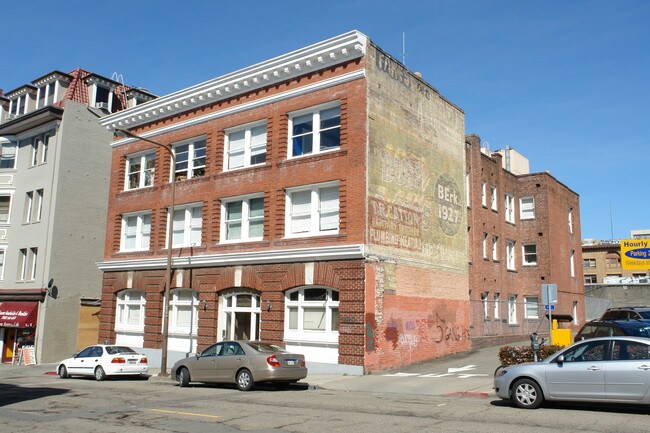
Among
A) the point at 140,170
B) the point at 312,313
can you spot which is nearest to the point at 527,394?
the point at 312,313

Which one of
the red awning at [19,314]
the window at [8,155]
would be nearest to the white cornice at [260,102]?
the window at [8,155]

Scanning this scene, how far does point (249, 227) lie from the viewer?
26.3 metres

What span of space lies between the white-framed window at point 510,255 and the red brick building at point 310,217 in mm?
10800

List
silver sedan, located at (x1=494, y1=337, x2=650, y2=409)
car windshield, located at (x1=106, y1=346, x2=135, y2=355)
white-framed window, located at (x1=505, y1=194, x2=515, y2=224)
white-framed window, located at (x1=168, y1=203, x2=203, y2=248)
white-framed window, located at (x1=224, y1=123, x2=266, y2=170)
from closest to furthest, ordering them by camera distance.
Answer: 1. silver sedan, located at (x1=494, y1=337, x2=650, y2=409)
2. car windshield, located at (x1=106, y1=346, x2=135, y2=355)
3. white-framed window, located at (x1=224, y1=123, x2=266, y2=170)
4. white-framed window, located at (x1=168, y1=203, x2=203, y2=248)
5. white-framed window, located at (x1=505, y1=194, x2=515, y2=224)

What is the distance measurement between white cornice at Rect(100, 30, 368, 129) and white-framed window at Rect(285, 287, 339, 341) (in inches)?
354

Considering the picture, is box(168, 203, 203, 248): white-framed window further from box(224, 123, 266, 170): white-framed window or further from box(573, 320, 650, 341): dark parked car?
box(573, 320, 650, 341): dark parked car

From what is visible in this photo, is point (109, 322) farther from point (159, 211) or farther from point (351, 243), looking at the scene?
point (351, 243)

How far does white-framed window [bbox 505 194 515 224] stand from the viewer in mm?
40344

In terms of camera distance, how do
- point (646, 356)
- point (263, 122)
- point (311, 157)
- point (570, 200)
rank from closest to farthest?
point (646, 356) → point (311, 157) → point (263, 122) → point (570, 200)

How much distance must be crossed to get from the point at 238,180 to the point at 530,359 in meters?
15.0

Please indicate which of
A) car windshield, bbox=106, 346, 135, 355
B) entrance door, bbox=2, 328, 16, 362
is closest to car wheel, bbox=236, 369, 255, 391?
car windshield, bbox=106, 346, 135, 355

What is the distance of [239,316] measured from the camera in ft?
85.2

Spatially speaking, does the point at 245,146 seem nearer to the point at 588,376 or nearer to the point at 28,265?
the point at 28,265

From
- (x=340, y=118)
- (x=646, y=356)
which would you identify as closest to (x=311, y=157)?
(x=340, y=118)
